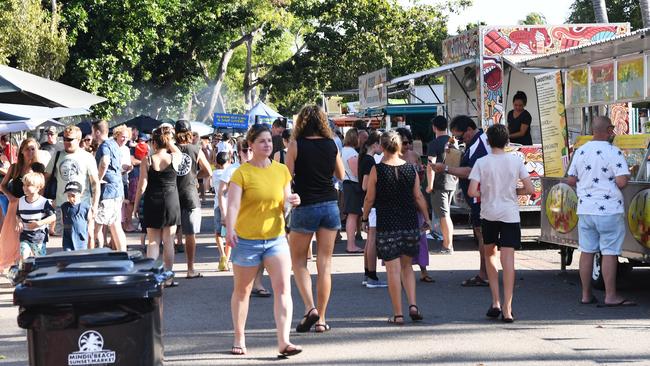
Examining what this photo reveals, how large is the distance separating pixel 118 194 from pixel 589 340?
273 inches

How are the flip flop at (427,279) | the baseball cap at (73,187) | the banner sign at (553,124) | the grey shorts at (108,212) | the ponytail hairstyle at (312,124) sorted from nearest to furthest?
1. the ponytail hairstyle at (312,124)
2. the baseball cap at (73,187)
3. the flip flop at (427,279)
4. the grey shorts at (108,212)
5. the banner sign at (553,124)

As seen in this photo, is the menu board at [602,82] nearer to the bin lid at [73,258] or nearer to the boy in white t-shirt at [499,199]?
the boy in white t-shirt at [499,199]

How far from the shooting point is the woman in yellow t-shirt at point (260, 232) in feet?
26.3

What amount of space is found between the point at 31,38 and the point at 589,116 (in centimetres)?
1966

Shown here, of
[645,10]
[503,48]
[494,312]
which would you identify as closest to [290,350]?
[494,312]

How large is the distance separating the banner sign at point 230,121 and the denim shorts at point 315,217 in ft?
115

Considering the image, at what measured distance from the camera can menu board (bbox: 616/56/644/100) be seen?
39.5 ft

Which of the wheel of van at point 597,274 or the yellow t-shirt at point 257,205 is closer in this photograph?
the yellow t-shirt at point 257,205

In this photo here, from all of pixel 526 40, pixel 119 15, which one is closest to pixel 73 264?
pixel 526 40

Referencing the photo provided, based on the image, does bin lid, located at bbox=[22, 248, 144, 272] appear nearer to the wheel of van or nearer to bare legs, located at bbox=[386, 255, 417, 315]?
bare legs, located at bbox=[386, 255, 417, 315]

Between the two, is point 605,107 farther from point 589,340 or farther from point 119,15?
point 119,15

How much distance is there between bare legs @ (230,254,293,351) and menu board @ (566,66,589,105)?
6.71 metres

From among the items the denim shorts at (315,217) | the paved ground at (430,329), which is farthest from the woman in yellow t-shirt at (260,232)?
the denim shorts at (315,217)

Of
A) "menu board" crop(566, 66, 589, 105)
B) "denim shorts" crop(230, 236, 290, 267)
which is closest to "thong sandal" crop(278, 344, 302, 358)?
"denim shorts" crop(230, 236, 290, 267)
